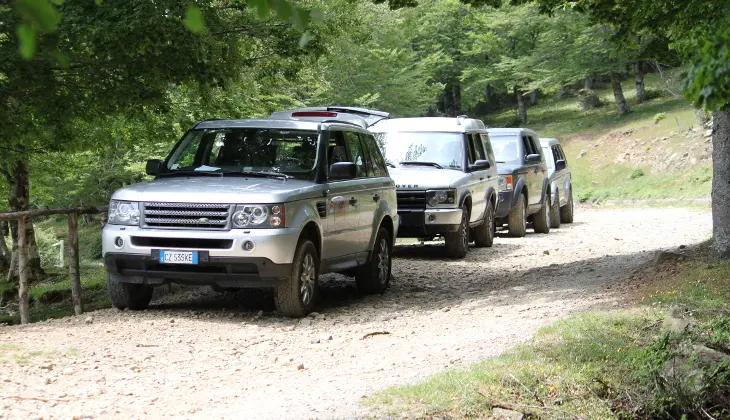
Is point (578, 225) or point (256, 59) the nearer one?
point (256, 59)

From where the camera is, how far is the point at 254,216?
9352 mm

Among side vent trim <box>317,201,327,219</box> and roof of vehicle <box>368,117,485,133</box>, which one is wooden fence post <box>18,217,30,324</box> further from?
roof of vehicle <box>368,117,485,133</box>

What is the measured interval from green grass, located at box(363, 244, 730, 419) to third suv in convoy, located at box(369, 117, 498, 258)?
7225 millimetres

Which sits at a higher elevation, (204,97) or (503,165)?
(204,97)

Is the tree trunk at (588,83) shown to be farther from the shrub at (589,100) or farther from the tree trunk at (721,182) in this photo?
the tree trunk at (721,182)

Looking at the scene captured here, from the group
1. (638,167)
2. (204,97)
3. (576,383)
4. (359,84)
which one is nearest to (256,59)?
(204,97)

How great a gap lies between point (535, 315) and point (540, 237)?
1147 cm

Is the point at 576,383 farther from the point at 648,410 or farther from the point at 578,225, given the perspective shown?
the point at 578,225

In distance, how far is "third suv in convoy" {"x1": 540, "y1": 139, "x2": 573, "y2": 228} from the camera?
23.8 metres

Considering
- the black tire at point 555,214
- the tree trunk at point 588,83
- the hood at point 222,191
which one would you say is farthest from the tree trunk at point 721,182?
the tree trunk at point 588,83

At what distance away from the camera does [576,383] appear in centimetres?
662

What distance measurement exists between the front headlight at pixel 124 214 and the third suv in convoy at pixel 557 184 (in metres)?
15.1

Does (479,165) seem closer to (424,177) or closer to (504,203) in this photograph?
(424,177)

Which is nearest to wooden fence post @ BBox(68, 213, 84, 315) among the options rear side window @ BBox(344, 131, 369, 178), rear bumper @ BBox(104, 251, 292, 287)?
rear bumper @ BBox(104, 251, 292, 287)
